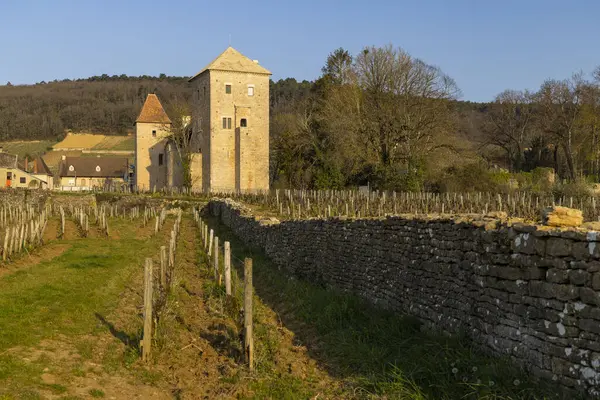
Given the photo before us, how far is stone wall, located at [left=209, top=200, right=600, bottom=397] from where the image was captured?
18.8 ft

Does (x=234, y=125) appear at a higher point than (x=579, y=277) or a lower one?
higher

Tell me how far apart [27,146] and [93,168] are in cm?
4261

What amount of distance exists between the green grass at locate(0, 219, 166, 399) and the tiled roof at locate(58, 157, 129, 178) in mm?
96621

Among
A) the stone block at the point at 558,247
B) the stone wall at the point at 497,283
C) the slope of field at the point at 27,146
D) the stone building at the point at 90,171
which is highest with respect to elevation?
the slope of field at the point at 27,146

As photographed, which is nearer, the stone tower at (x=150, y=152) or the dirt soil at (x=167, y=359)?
the dirt soil at (x=167, y=359)

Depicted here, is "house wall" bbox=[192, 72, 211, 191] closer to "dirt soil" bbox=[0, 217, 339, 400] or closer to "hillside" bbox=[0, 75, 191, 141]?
"dirt soil" bbox=[0, 217, 339, 400]

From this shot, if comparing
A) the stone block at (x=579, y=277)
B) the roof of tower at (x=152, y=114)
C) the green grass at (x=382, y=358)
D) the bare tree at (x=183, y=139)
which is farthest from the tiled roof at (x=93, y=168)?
the stone block at (x=579, y=277)

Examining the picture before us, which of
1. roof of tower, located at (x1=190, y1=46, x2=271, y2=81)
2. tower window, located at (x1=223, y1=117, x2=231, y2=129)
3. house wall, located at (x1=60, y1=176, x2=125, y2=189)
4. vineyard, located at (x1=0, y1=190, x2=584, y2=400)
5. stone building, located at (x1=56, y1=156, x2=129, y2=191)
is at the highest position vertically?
roof of tower, located at (x1=190, y1=46, x2=271, y2=81)

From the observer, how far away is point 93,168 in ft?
378

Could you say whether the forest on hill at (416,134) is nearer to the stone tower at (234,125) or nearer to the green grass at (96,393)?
the stone tower at (234,125)

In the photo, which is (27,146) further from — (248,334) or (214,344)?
→ (248,334)

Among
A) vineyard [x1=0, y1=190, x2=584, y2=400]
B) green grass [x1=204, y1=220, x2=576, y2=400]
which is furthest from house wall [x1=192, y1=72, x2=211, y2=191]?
green grass [x1=204, y1=220, x2=576, y2=400]

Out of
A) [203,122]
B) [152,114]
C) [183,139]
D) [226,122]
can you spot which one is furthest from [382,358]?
[152,114]

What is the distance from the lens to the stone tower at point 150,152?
73.9m
